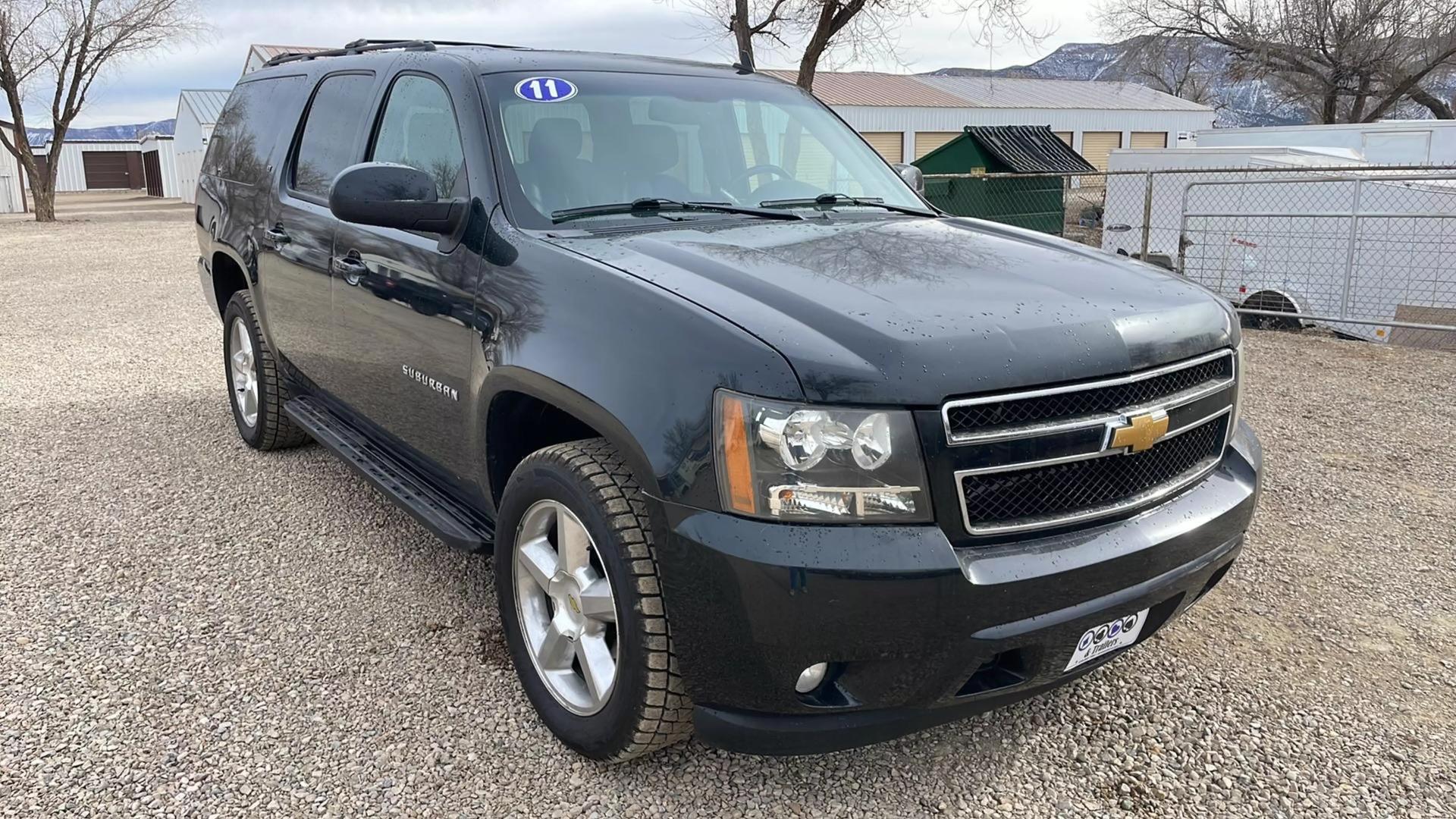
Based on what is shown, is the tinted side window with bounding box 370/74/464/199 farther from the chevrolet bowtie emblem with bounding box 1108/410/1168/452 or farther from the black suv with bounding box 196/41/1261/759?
the chevrolet bowtie emblem with bounding box 1108/410/1168/452

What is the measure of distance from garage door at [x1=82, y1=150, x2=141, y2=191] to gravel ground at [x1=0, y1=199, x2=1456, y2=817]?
7608 centimetres

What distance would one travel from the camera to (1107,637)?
8.10ft

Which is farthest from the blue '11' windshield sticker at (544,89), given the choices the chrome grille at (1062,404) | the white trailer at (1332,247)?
the white trailer at (1332,247)

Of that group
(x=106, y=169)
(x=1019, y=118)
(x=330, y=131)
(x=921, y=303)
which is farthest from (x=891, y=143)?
(x=106, y=169)

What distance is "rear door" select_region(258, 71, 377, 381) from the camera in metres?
4.04

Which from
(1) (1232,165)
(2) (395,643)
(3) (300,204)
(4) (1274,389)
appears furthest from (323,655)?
(1) (1232,165)

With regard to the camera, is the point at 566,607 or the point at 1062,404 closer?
the point at 1062,404

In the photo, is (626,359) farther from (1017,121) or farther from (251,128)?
(1017,121)

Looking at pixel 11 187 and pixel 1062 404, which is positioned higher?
pixel 1062 404

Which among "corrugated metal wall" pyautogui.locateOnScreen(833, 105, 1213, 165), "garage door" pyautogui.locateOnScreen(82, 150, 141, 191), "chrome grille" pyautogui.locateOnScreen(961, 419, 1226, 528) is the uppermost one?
"corrugated metal wall" pyautogui.locateOnScreen(833, 105, 1213, 165)

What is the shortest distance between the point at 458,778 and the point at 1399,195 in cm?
1036

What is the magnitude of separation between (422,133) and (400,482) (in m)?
1.22

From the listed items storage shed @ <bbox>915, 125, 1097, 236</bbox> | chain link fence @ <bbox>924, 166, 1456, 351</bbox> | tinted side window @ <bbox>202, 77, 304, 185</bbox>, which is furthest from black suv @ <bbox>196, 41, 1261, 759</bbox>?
storage shed @ <bbox>915, 125, 1097, 236</bbox>

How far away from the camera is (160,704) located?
9.90 feet
